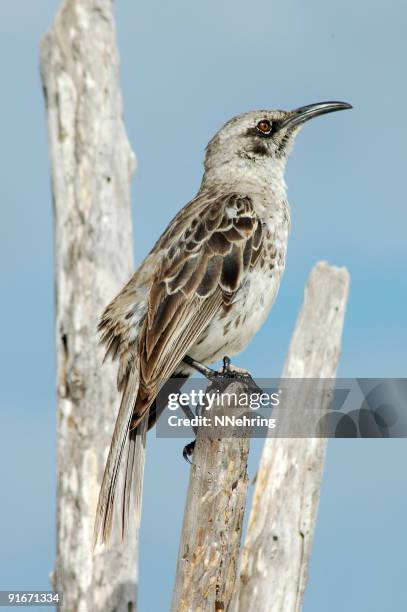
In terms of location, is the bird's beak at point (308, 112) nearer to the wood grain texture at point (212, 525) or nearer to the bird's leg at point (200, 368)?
the bird's leg at point (200, 368)

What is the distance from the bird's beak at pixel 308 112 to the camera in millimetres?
7707

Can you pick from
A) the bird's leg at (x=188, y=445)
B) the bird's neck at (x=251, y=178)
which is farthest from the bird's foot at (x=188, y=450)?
the bird's neck at (x=251, y=178)

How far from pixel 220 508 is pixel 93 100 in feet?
17.5

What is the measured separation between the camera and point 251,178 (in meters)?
7.27

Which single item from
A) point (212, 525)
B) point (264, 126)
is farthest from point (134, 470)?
point (264, 126)

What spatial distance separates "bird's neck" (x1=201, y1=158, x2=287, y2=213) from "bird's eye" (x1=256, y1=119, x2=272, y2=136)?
0.85ft

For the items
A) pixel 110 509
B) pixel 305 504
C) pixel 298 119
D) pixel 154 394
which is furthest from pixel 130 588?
pixel 298 119

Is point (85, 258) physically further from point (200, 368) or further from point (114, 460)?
point (114, 460)

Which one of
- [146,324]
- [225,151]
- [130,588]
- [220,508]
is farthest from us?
[130,588]

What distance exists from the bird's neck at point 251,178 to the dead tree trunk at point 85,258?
2230 millimetres

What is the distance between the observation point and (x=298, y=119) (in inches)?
305

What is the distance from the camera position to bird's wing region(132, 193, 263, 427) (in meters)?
6.05

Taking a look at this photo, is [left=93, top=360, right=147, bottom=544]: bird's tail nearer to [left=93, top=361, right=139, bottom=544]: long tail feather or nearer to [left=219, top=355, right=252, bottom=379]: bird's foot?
[left=93, top=361, right=139, bottom=544]: long tail feather

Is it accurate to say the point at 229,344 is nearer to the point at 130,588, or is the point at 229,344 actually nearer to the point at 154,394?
the point at 154,394
